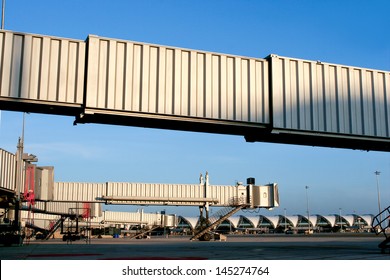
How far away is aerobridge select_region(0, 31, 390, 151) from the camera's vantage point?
17656 millimetres

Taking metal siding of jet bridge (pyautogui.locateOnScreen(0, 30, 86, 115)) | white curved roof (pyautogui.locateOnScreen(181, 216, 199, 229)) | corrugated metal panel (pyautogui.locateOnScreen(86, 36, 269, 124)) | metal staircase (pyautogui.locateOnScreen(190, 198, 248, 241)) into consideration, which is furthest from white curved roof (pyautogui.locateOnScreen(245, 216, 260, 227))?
metal siding of jet bridge (pyautogui.locateOnScreen(0, 30, 86, 115))

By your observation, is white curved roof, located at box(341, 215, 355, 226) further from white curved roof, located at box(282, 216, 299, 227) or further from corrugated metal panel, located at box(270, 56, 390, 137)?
corrugated metal panel, located at box(270, 56, 390, 137)

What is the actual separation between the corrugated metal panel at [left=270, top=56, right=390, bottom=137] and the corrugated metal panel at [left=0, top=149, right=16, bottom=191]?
2773 cm

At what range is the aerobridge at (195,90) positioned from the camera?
17656 mm

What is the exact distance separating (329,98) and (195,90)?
252 inches

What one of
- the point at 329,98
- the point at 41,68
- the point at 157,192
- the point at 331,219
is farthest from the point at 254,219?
the point at 41,68

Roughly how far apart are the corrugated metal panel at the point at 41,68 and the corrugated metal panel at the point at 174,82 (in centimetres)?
62

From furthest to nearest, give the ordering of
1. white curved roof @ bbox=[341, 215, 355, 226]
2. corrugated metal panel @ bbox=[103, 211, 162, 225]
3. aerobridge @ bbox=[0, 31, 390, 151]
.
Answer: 1. white curved roof @ bbox=[341, 215, 355, 226]
2. corrugated metal panel @ bbox=[103, 211, 162, 225]
3. aerobridge @ bbox=[0, 31, 390, 151]

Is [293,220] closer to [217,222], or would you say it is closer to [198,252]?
[217,222]

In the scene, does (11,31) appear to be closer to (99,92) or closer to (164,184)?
(99,92)

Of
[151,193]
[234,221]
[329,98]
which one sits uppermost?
[329,98]

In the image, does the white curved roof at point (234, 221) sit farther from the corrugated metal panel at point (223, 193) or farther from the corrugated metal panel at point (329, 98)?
the corrugated metal panel at point (329, 98)

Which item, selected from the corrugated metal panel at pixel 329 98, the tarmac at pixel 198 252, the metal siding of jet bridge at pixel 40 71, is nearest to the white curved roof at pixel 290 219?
the tarmac at pixel 198 252

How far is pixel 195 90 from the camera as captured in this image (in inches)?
752
